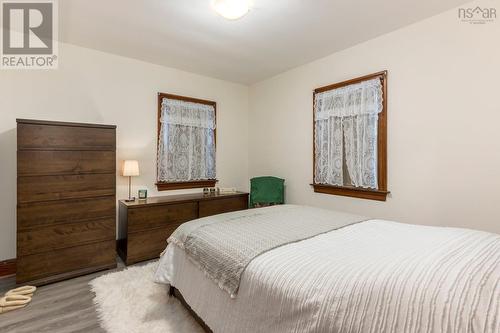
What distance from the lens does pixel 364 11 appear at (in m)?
2.32

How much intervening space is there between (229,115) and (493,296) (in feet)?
13.0

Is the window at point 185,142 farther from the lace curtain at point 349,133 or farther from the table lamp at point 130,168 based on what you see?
the lace curtain at point 349,133

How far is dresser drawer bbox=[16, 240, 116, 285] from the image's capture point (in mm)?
2379

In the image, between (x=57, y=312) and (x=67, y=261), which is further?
(x=67, y=261)

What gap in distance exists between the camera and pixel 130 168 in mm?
3160

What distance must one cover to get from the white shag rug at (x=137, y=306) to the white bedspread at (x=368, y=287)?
35 cm

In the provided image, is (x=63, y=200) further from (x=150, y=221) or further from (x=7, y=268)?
(x=7, y=268)

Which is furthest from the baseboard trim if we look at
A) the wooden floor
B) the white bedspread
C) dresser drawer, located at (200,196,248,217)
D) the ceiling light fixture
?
the ceiling light fixture

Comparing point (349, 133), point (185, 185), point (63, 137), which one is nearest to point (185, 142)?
point (185, 185)

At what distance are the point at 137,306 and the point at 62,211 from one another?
125 centimetres

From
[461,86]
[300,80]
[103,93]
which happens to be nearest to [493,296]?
[461,86]

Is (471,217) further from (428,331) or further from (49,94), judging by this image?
(49,94)

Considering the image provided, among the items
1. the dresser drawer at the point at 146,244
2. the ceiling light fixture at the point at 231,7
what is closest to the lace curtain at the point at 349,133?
the ceiling light fixture at the point at 231,7

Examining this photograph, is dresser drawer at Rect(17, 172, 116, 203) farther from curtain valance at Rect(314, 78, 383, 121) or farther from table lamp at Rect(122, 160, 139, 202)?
curtain valance at Rect(314, 78, 383, 121)
